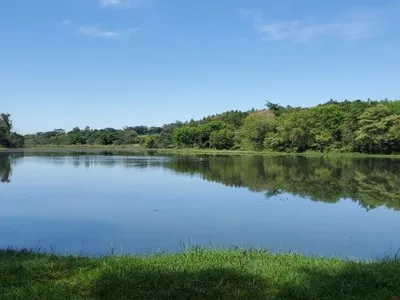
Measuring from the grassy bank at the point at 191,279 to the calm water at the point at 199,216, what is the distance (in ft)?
10.6

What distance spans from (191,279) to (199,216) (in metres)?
8.14

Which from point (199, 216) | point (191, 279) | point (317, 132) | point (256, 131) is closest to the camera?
point (191, 279)

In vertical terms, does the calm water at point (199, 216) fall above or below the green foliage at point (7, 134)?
below

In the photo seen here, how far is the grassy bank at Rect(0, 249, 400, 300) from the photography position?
4387 millimetres

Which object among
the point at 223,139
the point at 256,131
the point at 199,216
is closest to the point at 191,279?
the point at 199,216

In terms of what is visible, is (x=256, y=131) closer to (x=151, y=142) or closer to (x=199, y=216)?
(x=151, y=142)

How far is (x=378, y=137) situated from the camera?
53.6 m

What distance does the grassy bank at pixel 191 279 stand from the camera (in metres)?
4.39

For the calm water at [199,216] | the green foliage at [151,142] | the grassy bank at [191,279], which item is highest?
the green foliage at [151,142]

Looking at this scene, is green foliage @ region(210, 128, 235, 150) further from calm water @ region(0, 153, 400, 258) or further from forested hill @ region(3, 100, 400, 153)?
calm water @ region(0, 153, 400, 258)

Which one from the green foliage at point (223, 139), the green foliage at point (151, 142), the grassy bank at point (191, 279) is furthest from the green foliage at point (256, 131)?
the grassy bank at point (191, 279)

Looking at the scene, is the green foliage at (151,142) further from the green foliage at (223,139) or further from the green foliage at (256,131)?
the green foliage at (256,131)

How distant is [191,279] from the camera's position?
468cm

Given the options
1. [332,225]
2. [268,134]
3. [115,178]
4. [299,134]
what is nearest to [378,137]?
[299,134]
